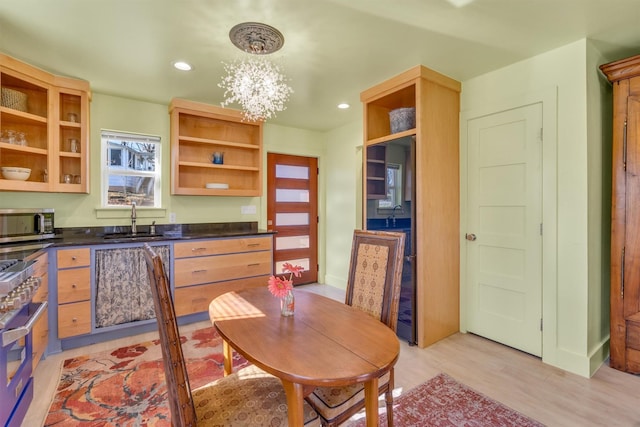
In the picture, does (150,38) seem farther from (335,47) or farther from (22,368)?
(22,368)

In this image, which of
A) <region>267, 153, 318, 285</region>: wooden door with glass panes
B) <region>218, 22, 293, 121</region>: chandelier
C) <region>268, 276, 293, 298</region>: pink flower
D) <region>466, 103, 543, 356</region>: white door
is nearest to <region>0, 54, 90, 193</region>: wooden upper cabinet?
<region>218, 22, 293, 121</region>: chandelier

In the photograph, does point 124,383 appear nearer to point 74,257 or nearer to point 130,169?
point 74,257

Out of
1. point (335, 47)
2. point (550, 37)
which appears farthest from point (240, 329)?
point (550, 37)

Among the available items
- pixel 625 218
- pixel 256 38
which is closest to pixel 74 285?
pixel 256 38

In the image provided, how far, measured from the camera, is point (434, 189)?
2846 mm

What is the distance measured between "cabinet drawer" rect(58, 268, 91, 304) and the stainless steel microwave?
1.53 ft

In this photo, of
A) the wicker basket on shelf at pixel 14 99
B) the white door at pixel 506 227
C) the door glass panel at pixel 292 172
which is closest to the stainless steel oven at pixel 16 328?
the wicker basket on shelf at pixel 14 99

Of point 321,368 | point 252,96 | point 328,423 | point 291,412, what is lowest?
point 328,423

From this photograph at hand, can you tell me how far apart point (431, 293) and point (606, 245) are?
4.80 ft

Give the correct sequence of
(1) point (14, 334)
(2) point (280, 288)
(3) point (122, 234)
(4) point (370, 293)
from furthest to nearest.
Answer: (3) point (122, 234) → (4) point (370, 293) → (2) point (280, 288) → (1) point (14, 334)

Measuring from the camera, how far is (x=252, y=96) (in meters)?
2.51

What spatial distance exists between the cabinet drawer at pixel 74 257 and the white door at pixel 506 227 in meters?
3.54

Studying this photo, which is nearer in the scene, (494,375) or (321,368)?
(321,368)

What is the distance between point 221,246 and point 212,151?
1.32 meters
